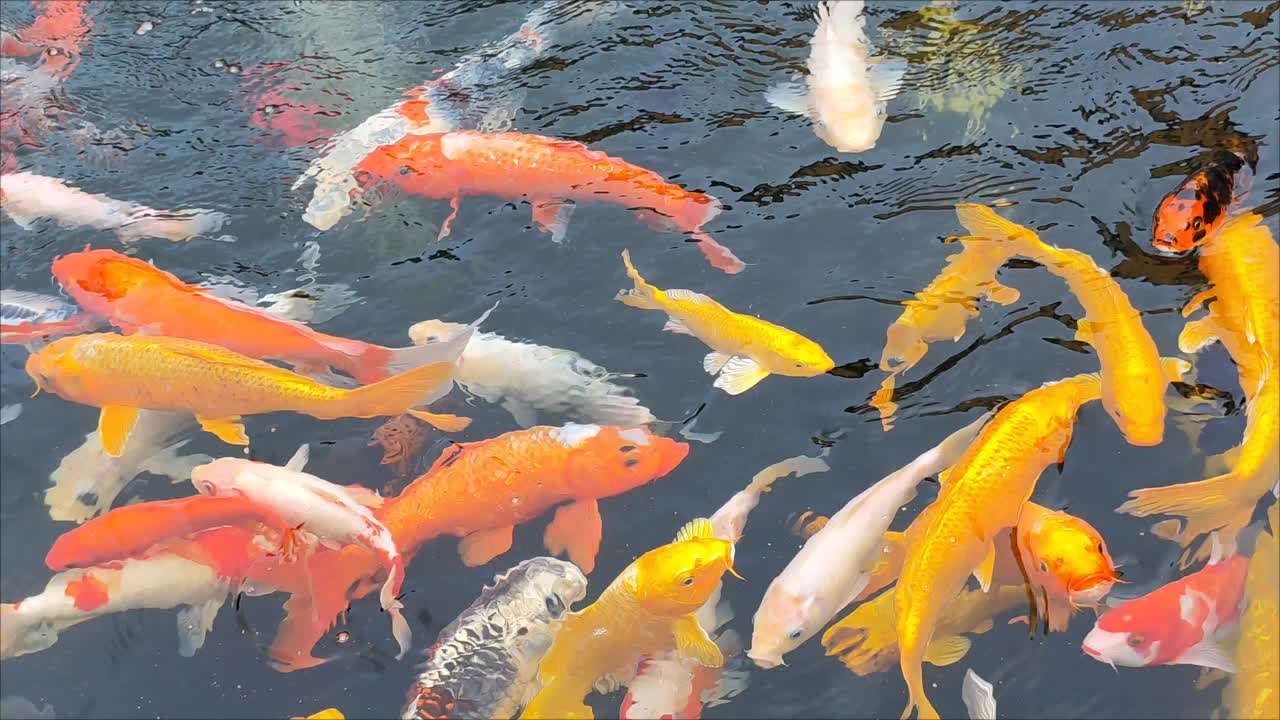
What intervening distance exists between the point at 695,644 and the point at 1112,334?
212 cm

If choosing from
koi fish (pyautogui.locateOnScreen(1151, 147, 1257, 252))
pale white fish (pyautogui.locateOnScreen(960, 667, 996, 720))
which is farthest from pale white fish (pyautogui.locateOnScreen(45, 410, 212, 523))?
koi fish (pyautogui.locateOnScreen(1151, 147, 1257, 252))

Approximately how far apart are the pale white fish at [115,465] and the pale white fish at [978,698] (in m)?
3.20

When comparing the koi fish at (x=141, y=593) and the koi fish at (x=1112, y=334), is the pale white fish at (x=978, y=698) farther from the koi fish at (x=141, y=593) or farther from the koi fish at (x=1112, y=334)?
the koi fish at (x=141, y=593)

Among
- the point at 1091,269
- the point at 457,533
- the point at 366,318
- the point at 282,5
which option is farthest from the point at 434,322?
the point at 282,5

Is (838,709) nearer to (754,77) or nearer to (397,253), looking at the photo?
(397,253)

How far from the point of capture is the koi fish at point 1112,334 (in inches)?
154

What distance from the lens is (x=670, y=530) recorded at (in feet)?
13.3

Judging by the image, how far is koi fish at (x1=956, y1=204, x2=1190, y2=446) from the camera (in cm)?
391

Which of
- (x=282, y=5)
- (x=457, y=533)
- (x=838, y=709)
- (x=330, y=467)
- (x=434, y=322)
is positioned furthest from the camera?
(x=282, y=5)

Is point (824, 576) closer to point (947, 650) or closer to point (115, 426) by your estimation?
point (947, 650)

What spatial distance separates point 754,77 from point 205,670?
4.23 metres

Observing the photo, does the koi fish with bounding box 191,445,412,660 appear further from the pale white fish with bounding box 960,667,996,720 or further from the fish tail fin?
the pale white fish with bounding box 960,667,996,720

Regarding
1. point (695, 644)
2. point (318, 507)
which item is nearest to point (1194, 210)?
point (695, 644)

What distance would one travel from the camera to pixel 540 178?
5113 millimetres
